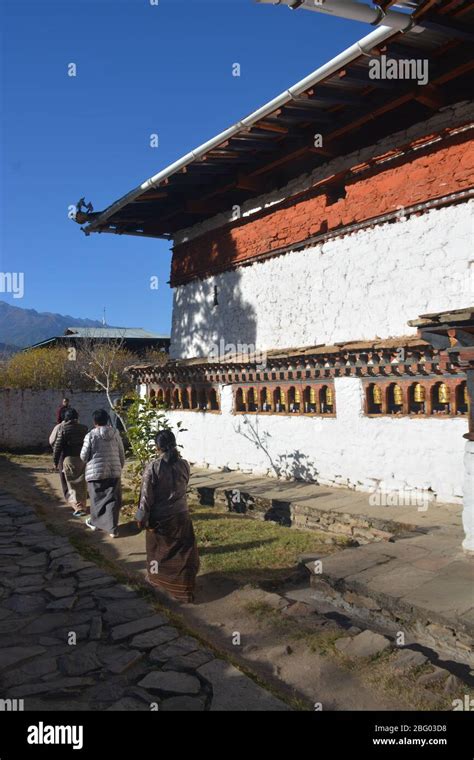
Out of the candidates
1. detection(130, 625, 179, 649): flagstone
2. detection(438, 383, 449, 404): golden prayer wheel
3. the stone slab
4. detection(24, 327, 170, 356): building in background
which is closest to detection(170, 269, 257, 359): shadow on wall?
detection(438, 383, 449, 404): golden prayer wheel

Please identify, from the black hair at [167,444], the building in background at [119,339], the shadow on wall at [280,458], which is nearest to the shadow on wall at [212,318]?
the shadow on wall at [280,458]

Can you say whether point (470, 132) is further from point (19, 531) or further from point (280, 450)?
point (19, 531)

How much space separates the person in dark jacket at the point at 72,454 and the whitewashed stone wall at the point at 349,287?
3.90 meters

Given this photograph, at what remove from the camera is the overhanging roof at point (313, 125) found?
7031 millimetres

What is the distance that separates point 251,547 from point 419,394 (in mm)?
3068

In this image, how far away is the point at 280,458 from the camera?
10.4m

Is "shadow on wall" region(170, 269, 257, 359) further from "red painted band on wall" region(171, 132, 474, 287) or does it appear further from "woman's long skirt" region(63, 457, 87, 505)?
"woman's long skirt" region(63, 457, 87, 505)

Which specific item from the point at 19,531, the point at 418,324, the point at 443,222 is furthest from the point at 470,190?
the point at 19,531

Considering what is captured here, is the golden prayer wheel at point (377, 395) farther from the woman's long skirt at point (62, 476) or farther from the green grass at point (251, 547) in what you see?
the woman's long skirt at point (62, 476)

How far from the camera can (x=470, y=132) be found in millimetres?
7438

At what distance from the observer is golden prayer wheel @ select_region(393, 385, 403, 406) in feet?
26.5

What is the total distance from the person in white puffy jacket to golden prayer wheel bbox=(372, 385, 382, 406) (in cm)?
382

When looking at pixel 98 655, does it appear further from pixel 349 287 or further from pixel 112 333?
pixel 112 333
